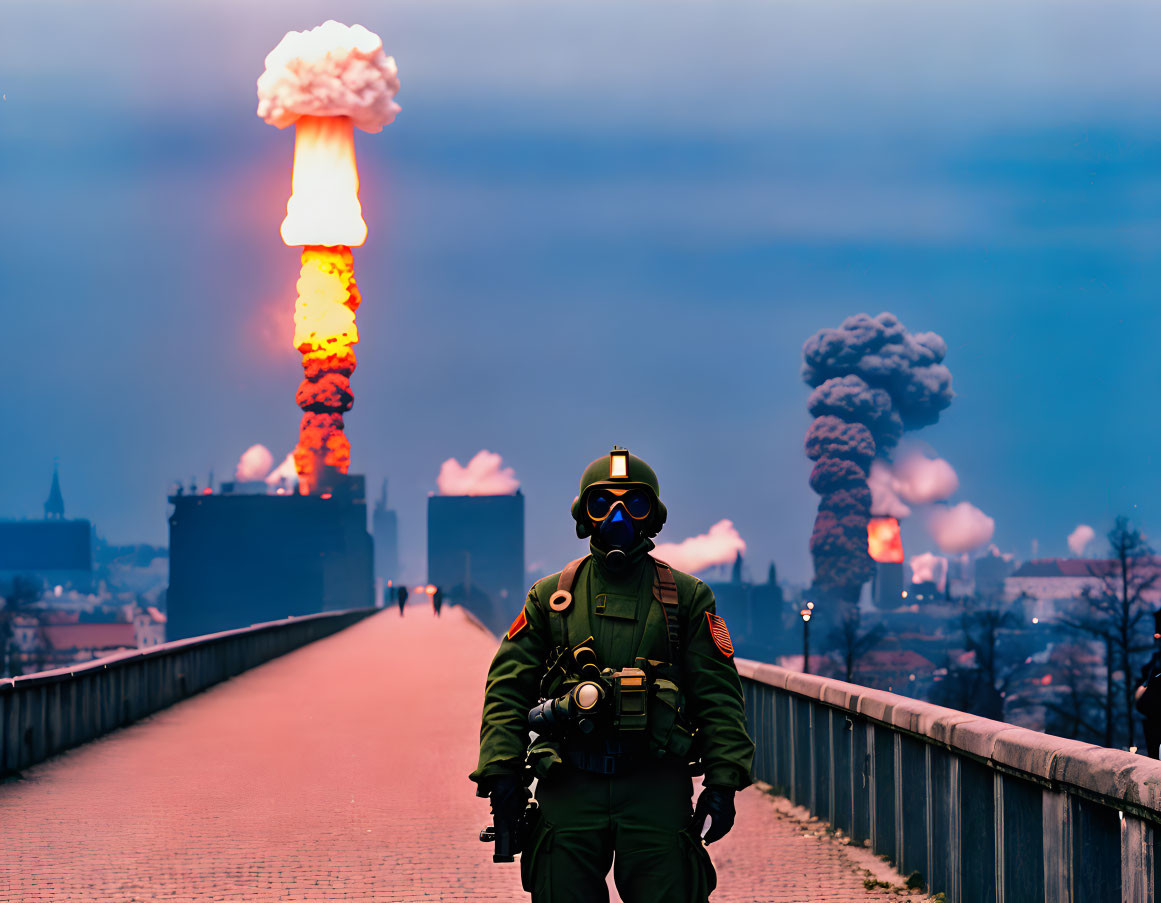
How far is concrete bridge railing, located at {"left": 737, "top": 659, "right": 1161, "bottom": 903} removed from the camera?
6.03 meters

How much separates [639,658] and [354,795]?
27.5 ft

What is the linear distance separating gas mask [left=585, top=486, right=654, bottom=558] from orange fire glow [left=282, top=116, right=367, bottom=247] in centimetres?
10788

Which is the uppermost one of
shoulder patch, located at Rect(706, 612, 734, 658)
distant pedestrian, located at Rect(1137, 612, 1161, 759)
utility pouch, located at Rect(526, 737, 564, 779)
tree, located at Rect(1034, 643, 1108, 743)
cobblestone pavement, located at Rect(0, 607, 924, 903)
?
shoulder patch, located at Rect(706, 612, 734, 658)

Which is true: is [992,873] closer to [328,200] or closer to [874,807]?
[874,807]

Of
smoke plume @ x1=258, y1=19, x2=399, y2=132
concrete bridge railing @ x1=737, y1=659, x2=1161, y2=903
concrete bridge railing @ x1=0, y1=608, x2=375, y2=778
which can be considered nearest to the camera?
concrete bridge railing @ x1=737, y1=659, x2=1161, y2=903

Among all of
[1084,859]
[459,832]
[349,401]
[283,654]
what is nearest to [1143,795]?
[1084,859]

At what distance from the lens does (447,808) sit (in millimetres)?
12328

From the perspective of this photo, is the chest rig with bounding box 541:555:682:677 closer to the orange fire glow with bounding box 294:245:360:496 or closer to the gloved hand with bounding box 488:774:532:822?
the gloved hand with bounding box 488:774:532:822

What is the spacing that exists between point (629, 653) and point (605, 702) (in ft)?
0.87

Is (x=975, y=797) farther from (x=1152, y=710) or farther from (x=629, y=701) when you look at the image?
(x=1152, y=710)

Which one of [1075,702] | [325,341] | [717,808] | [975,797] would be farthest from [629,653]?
[325,341]

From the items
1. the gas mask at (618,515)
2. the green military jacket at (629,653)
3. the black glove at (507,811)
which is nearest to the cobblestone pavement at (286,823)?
the black glove at (507,811)

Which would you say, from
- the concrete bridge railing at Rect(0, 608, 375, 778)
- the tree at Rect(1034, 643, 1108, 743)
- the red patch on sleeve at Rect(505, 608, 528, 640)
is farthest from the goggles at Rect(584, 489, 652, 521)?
the tree at Rect(1034, 643, 1108, 743)

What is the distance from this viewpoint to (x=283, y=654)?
121 feet
